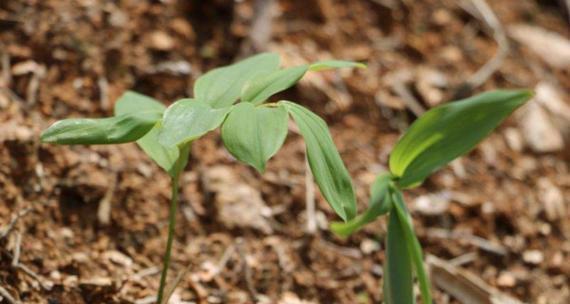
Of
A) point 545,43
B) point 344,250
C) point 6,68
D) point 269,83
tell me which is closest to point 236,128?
point 269,83

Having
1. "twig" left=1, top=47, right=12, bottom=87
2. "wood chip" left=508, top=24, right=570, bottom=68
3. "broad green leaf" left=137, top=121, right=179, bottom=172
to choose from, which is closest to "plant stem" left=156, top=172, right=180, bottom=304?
"broad green leaf" left=137, top=121, right=179, bottom=172

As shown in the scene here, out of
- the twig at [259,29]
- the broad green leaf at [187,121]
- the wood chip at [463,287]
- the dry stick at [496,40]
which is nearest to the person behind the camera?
the broad green leaf at [187,121]

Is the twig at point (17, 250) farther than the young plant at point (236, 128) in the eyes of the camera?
Yes

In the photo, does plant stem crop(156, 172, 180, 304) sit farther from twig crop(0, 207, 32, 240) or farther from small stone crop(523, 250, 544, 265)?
small stone crop(523, 250, 544, 265)

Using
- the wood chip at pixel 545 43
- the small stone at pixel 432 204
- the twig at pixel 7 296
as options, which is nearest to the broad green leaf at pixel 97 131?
the twig at pixel 7 296

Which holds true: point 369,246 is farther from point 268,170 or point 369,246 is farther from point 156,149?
point 156,149

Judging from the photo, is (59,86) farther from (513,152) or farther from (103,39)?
(513,152)

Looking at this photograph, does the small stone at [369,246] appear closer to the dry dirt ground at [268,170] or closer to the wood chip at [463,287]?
the dry dirt ground at [268,170]
